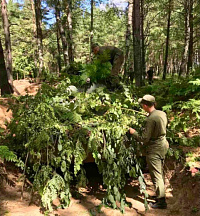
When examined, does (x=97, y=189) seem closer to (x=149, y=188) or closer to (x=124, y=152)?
(x=149, y=188)

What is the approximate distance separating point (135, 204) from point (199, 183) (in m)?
1.25

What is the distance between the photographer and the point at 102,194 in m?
4.41

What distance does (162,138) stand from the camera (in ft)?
12.5

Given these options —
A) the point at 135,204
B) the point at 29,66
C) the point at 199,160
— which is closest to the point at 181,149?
the point at 199,160

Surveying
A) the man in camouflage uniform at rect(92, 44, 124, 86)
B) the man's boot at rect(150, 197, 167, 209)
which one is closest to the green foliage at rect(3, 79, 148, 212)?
the man's boot at rect(150, 197, 167, 209)

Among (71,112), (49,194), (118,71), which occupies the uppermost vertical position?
(118,71)

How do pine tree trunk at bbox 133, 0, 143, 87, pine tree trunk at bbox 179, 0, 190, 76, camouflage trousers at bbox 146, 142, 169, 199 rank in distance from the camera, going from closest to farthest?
camouflage trousers at bbox 146, 142, 169, 199 → pine tree trunk at bbox 133, 0, 143, 87 → pine tree trunk at bbox 179, 0, 190, 76

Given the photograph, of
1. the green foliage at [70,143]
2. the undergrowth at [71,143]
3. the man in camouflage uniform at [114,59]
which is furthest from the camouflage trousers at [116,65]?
the green foliage at [70,143]

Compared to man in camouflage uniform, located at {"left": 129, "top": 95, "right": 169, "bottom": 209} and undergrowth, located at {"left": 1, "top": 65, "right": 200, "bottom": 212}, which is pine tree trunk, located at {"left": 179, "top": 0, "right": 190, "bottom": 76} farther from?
man in camouflage uniform, located at {"left": 129, "top": 95, "right": 169, "bottom": 209}

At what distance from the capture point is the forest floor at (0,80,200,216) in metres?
3.28

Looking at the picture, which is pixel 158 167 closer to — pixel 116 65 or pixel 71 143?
pixel 71 143

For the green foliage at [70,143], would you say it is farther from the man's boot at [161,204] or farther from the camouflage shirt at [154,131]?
the man's boot at [161,204]

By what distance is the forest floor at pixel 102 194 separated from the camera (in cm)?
328

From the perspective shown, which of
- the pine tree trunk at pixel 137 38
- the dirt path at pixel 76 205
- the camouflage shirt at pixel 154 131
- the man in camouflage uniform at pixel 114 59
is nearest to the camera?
the dirt path at pixel 76 205
